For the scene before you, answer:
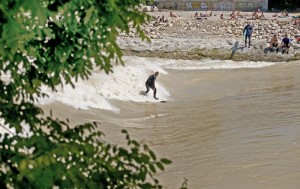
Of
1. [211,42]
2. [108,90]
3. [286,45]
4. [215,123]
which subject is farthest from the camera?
[211,42]

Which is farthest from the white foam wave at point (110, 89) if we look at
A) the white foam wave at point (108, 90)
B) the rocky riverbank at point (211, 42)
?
the rocky riverbank at point (211, 42)

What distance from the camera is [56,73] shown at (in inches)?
165

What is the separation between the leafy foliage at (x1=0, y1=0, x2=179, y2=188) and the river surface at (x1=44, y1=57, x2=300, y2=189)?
4.16 metres

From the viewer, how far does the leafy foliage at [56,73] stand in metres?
3.37

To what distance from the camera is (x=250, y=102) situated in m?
21.1

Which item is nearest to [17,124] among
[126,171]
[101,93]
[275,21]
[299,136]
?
[126,171]

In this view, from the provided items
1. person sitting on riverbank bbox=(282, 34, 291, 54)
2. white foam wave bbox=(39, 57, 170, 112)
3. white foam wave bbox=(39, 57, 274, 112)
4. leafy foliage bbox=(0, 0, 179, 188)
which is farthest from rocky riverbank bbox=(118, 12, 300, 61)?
leafy foliage bbox=(0, 0, 179, 188)

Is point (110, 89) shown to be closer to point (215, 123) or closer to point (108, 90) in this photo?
point (108, 90)

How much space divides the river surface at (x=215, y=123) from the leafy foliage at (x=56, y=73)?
4.16 metres

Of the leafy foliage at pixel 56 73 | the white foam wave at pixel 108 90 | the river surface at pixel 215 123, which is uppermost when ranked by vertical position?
the leafy foliage at pixel 56 73

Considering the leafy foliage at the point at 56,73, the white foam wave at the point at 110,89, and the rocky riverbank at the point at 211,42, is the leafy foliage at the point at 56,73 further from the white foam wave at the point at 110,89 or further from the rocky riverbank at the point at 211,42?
the rocky riverbank at the point at 211,42

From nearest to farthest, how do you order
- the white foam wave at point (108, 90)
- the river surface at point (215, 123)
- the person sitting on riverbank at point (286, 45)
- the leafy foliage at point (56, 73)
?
the leafy foliage at point (56, 73)
the river surface at point (215, 123)
the white foam wave at point (108, 90)
the person sitting on riverbank at point (286, 45)

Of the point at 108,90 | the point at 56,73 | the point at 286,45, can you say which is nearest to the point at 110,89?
the point at 108,90

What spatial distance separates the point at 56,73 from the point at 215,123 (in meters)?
13.8
